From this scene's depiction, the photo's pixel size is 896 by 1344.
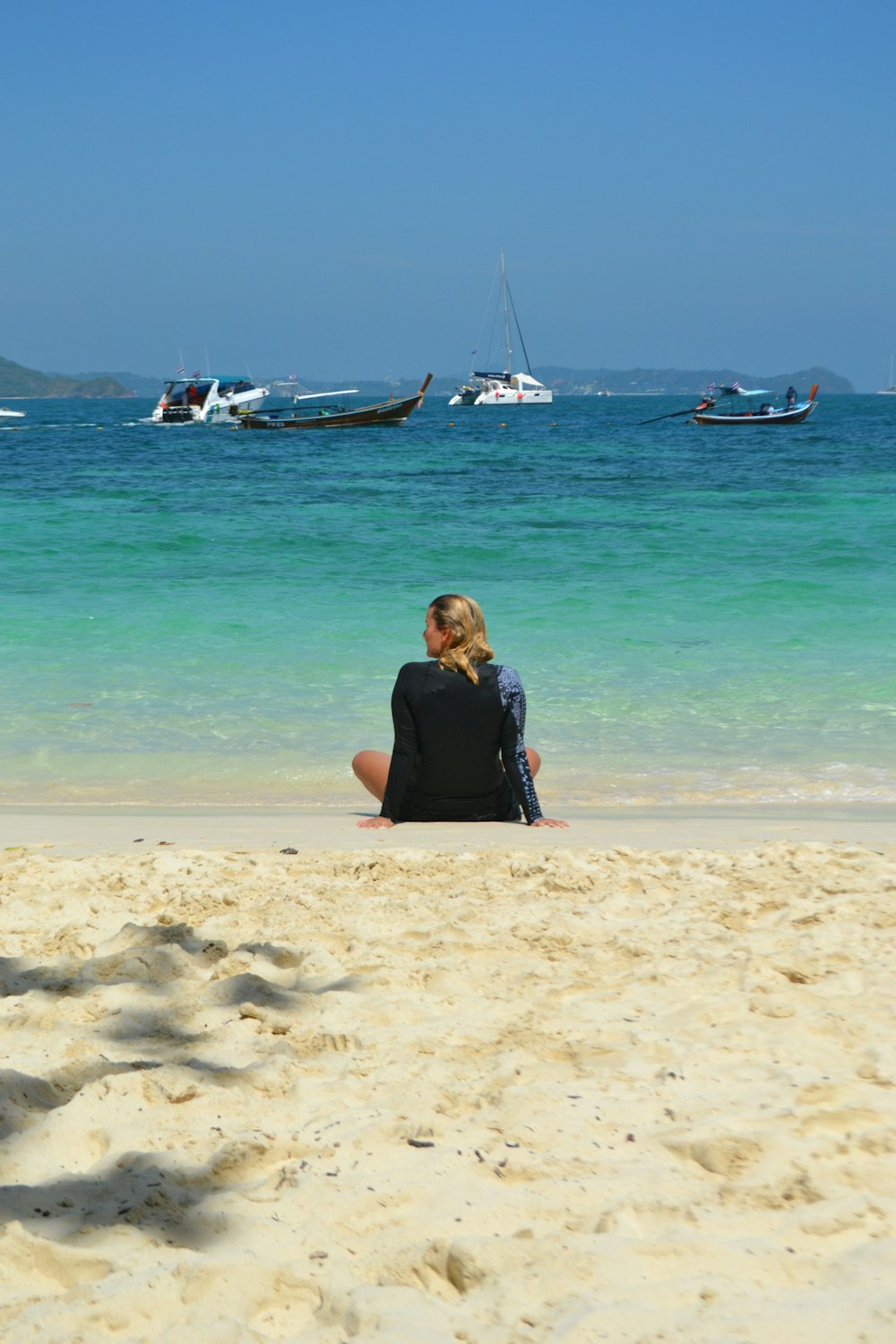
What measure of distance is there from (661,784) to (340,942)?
3252 mm

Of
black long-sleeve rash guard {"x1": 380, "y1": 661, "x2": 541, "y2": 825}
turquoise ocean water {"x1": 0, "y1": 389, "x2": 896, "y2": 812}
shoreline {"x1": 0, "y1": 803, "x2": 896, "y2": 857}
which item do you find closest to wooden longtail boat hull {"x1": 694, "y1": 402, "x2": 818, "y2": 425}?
turquoise ocean water {"x1": 0, "y1": 389, "x2": 896, "y2": 812}

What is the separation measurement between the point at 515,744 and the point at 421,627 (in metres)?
6.64

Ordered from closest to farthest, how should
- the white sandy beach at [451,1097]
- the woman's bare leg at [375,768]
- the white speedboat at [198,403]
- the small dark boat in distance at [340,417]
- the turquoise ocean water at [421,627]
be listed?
the white sandy beach at [451,1097], the woman's bare leg at [375,768], the turquoise ocean water at [421,627], the small dark boat in distance at [340,417], the white speedboat at [198,403]

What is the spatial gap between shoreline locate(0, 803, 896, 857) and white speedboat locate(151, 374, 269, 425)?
49.7 metres

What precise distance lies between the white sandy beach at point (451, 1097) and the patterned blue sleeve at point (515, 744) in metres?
0.54

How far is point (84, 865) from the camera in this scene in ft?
14.2

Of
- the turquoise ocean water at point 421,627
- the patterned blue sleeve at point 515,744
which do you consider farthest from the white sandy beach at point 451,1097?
the turquoise ocean water at point 421,627

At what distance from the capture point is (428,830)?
4.96 m

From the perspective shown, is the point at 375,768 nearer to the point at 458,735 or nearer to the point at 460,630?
the point at 458,735

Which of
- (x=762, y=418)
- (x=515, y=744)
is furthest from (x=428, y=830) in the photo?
(x=762, y=418)

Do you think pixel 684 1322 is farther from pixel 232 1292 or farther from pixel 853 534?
pixel 853 534

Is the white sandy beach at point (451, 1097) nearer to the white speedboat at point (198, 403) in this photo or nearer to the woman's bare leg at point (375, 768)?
the woman's bare leg at point (375, 768)

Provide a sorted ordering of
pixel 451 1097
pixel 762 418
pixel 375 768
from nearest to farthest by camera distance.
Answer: pixel 451 1097, pixel 375 768, pixel 762 418

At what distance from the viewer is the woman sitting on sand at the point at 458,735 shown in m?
4.73
